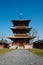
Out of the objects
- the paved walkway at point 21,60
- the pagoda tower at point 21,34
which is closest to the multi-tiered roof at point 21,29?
the pagoda tower at point 21,34

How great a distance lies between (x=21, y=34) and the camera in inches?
2852

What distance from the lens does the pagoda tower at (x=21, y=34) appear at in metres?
70.7

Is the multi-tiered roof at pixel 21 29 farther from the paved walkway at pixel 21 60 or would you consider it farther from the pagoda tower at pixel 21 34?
the paved walkway at pixel 21 60

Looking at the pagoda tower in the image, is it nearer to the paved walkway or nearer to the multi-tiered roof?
the multi-tiered roof

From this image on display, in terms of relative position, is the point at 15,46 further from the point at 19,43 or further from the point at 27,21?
the point at 27,21

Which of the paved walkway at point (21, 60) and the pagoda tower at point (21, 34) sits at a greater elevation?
the pagoda tower at point (21, 34)

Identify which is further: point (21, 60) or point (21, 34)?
point (21, 34)

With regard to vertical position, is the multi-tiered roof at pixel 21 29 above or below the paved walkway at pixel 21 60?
above

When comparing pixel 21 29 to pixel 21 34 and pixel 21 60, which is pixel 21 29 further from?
pixel 21 60

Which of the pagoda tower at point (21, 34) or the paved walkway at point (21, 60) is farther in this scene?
the pagoda tower at point (21, 34)

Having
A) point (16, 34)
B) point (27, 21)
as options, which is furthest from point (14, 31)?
point (27, 21)

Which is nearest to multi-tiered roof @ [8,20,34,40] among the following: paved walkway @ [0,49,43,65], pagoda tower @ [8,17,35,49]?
pagoda tower @ [8,17,35,49]

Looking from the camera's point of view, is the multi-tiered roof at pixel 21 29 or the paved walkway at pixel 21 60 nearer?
the paved walkway at pixel 21 60

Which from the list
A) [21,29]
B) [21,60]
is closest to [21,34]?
[21,29]
